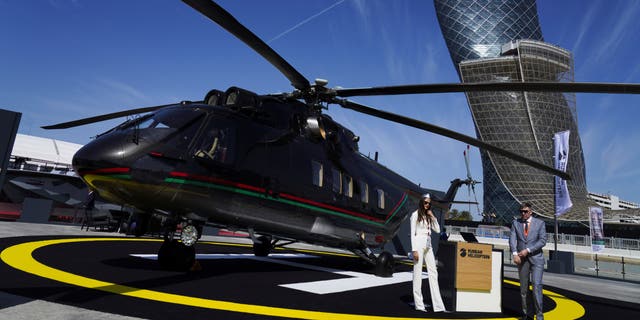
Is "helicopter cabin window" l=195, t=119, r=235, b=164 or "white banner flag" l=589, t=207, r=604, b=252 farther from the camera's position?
"white banner flag" l=589, t=207, r=604, b=252

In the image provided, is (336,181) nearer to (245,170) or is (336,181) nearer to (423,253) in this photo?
(245,170)

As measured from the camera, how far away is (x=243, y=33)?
6473 mm

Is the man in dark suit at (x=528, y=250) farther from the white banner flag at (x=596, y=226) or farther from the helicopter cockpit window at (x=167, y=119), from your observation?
the white banner flag at (x=596, y=226)

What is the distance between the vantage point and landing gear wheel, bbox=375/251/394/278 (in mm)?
10688

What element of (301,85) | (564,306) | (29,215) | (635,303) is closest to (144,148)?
(301,85)

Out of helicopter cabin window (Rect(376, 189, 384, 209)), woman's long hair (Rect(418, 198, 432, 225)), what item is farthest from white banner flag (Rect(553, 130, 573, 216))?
woman's long hair (Rect(418, 198, 432, 225))

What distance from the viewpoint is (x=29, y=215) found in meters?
20.0

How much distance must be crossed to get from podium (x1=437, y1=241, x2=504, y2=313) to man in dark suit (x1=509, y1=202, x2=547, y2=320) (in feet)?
1.48

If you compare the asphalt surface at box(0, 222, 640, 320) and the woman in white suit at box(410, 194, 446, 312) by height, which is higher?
the woman in white suit at box(410, 194, 446, 312)

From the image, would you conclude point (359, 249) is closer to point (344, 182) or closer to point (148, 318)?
point (344, 182)

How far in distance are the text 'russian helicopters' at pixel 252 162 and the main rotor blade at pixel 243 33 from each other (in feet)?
0.06

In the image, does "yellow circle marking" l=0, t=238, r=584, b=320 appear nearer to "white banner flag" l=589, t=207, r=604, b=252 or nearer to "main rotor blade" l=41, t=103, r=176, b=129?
"main rotor blade" l=41, t=103, r=176, b=129

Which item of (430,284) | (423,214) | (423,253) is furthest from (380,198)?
(430,284)

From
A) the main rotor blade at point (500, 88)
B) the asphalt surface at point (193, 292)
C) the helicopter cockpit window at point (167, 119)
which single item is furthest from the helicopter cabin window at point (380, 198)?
the helicopter cockpit window at point (167, 119)
